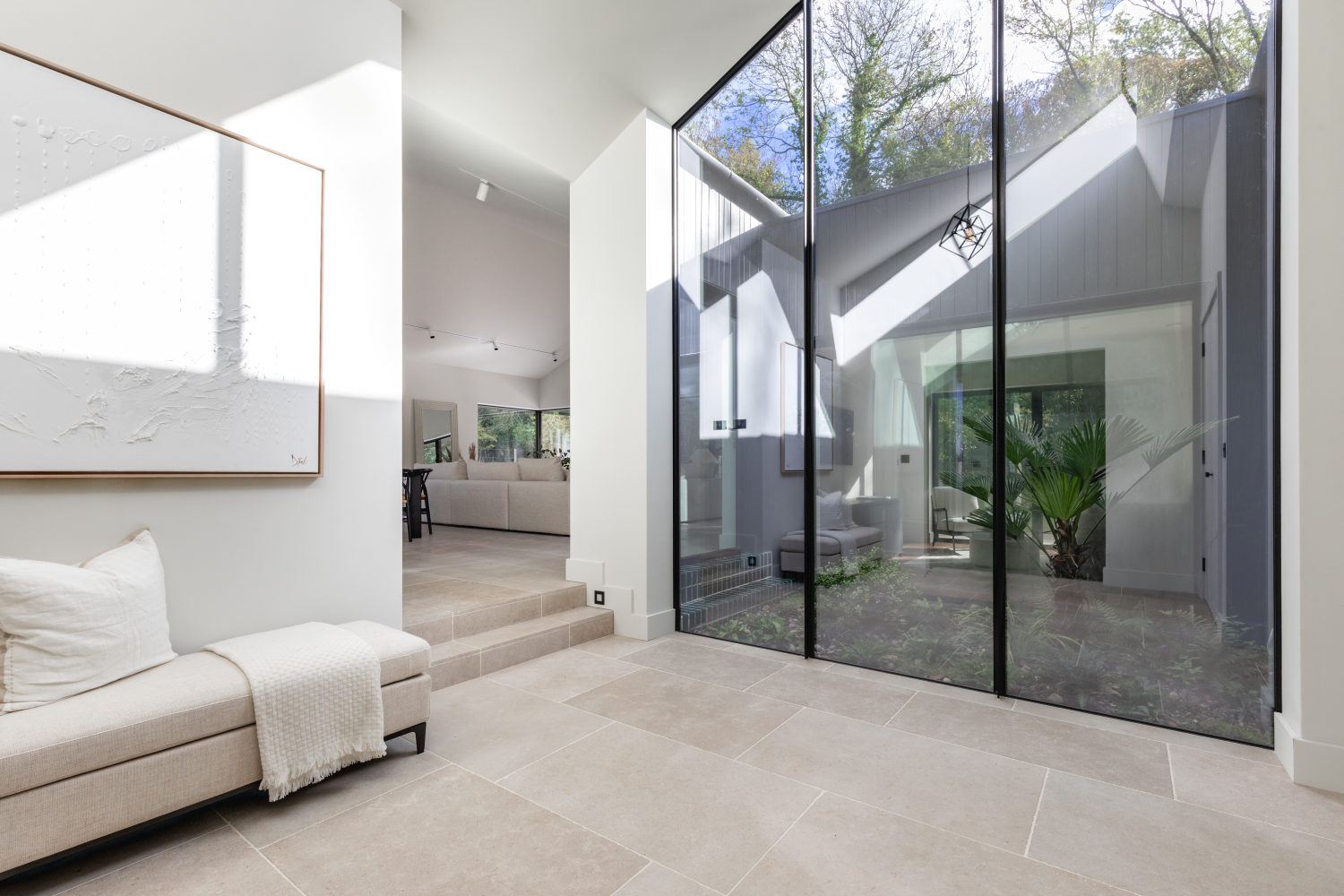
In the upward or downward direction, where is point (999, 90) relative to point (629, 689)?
upward

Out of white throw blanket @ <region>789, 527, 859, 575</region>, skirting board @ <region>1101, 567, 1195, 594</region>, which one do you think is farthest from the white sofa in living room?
skirting board @ <region>1101, 567, 1195, 594</region>

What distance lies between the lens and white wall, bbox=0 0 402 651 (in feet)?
6.13

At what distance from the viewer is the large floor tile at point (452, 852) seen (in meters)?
1.46

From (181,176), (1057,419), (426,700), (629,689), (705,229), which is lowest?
(629,689)

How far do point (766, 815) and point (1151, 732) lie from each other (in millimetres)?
1597

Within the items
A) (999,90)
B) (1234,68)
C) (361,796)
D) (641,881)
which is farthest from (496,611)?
(1234,68)

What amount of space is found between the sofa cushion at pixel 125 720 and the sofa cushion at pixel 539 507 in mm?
4492

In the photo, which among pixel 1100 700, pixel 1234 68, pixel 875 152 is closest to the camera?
pixel 1234 68

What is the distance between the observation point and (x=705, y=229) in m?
3.72

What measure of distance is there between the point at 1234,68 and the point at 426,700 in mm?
3573

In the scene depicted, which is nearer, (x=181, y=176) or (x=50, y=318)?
(x=50, y=318)

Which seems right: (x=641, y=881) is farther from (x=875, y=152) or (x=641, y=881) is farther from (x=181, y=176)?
(x=875, y=152)

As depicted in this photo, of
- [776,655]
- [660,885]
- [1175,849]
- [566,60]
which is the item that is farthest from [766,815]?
[566,60]

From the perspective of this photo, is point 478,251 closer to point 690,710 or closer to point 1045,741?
point 690,710
